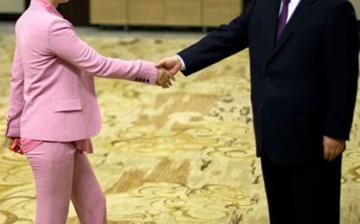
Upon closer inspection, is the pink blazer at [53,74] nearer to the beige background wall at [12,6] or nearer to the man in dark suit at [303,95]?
the man in dark suit at [303,95]

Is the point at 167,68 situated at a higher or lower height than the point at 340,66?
lower

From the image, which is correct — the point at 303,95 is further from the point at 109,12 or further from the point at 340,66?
the point at 109,12

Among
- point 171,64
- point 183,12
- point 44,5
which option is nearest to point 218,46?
point 171,64

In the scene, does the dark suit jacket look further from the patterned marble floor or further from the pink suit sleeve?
the patterned marble floor

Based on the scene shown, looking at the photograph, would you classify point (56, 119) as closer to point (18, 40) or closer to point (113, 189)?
point (18, 40)

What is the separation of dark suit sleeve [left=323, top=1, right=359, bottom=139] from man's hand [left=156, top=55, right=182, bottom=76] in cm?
78

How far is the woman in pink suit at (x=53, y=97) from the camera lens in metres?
2.69

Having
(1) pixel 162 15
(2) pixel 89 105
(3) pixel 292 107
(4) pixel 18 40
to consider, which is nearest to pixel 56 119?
(2) pixel 89 105

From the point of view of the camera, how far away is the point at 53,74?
2744 millimetres

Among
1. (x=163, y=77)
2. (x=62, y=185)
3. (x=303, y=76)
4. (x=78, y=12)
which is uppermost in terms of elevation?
(x=303, y=76)

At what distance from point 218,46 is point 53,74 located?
0.72 m

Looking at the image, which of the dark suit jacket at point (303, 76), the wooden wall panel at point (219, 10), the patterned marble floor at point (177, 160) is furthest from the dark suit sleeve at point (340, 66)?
the wooden wall panel at point (219, 10)

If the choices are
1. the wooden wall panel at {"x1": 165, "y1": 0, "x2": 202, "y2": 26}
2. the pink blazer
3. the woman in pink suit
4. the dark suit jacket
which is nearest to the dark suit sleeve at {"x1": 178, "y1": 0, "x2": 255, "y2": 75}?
the dark suit jacket

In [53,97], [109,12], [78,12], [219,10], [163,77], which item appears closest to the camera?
[53,97]
